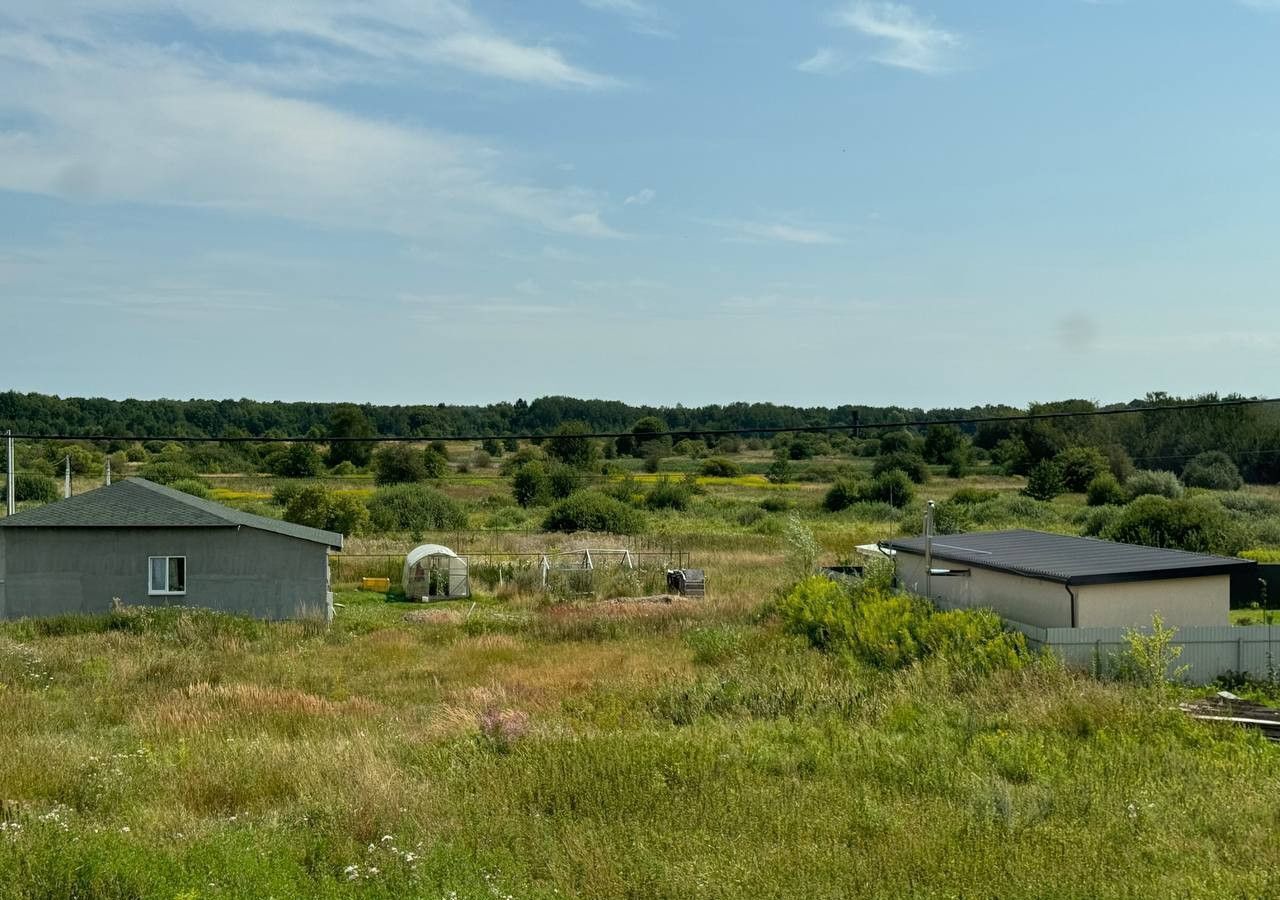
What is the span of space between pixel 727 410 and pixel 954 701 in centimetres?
12440

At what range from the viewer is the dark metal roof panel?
26.8 meters

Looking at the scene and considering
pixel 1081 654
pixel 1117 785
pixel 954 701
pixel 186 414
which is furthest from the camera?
pixel 186 414

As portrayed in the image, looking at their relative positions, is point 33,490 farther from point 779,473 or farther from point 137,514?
point 779,473

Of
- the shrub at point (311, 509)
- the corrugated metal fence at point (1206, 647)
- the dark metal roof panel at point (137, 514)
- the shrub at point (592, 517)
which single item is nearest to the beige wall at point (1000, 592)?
the corrugated metal fence at point (1206, 647)

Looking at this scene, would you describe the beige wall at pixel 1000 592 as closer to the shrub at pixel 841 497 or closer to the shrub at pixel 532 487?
the shrub at pixel 841 497

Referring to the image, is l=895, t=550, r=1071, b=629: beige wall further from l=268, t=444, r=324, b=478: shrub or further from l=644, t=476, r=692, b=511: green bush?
l=268, t=444, r=324, b=478: shrub

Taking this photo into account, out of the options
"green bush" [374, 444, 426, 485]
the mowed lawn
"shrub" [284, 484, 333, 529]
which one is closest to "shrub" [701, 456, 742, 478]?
"green bush" [374, 444, 426, 485]

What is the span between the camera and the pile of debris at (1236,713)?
1418 cm

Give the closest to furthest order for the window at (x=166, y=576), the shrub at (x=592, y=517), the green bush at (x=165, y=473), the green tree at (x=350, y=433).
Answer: the window at (x=166, y=576)
the shrub at (x=592, y=517)
the green bush at (x=165, y=473)
the green tree at (x=350, y=433)

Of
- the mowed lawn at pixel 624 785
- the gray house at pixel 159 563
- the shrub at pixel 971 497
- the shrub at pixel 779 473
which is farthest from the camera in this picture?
the shrub at pixel 779 473

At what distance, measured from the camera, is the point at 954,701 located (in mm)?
15297

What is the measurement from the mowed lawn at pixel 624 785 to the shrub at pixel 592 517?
31.4 metres

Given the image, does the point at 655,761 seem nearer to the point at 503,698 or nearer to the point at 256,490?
the point at 503,698

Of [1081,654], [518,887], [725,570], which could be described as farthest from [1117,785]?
[725,570]
